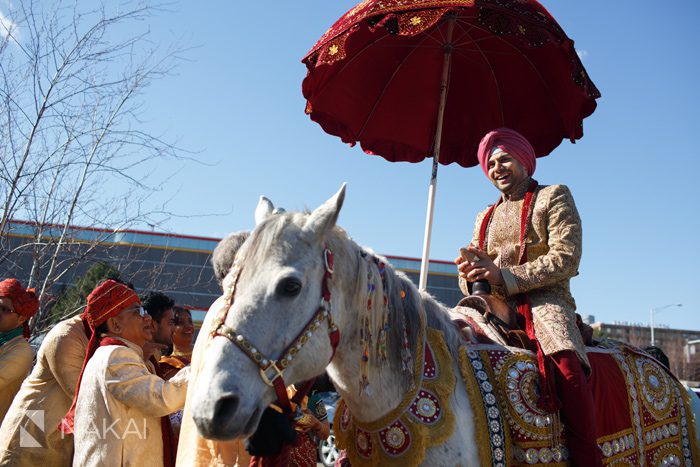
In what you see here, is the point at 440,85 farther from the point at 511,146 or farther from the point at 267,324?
the point at 267,324

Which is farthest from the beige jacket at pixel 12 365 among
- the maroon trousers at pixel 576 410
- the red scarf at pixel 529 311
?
the maroon trousers at pixel 576 410

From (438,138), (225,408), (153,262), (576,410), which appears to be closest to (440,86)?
(438,138)

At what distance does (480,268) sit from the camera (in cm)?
362

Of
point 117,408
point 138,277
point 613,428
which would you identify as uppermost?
point 138,277

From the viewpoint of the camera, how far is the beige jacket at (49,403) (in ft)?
13.5

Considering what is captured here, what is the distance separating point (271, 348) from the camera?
2387 millimetres

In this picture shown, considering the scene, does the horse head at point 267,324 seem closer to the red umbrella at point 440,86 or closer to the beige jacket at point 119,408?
the beige jacket at point 119,408

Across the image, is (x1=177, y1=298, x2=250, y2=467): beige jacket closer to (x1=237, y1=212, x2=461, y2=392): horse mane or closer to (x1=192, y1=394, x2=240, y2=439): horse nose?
(x1=237, y1=212, x2=461, y2=392): horse mane

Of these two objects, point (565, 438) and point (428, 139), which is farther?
point (428, 139)

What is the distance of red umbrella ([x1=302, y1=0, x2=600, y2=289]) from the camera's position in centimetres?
425

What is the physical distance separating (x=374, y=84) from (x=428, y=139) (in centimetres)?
72

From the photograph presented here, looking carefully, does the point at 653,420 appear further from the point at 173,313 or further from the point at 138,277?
the point at 138,277

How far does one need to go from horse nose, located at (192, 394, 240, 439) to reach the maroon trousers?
6.41 feet

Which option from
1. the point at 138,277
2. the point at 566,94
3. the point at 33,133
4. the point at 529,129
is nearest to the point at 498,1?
the point at 566,94
